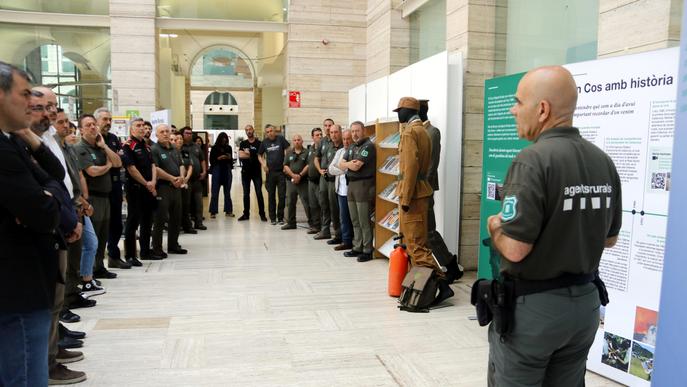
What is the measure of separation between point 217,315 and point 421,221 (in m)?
1.89

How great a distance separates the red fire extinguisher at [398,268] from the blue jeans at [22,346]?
323 cm

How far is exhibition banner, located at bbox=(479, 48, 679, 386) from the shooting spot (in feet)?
9.23

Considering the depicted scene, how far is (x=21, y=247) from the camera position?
6.14ft

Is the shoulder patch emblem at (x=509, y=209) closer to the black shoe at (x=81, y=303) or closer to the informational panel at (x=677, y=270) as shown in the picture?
the informational panel at (x=677, y=270)

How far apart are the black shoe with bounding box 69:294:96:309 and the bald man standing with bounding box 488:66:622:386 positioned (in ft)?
12.7

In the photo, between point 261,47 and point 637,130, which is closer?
point 637,130

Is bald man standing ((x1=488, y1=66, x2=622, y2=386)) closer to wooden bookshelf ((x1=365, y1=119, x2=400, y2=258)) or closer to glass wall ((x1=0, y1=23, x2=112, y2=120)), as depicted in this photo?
wooden bookshelf ((x1=365, y1=119, x2=400, y2=258))

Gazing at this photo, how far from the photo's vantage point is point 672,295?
6.51 feet

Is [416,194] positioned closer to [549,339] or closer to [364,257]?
[364,257]

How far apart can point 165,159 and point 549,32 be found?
14.6ft

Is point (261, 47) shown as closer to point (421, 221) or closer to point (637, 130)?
point (421, 221)

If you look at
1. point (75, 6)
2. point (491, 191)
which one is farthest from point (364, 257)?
point (75, 6)

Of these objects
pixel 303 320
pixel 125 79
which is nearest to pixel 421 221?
pixel 303 320

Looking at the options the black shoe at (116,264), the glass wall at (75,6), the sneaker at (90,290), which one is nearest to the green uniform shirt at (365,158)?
the black shoe at (116,264)
